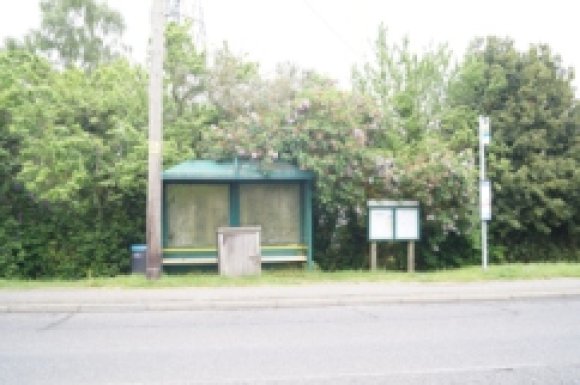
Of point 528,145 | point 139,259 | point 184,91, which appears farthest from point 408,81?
point 139,259

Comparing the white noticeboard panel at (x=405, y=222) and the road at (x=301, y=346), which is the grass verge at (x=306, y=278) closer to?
the white noticeboard panel at (x=405, y=222)

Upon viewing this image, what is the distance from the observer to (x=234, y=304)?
995 centimetres

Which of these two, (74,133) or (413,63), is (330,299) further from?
(413,63)

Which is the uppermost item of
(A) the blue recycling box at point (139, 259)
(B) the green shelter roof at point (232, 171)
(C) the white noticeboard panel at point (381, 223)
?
(B) the green shelter roof at point (232, 171)

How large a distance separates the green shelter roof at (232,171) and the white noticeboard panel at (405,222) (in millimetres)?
2493

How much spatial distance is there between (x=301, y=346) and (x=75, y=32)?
33088mm

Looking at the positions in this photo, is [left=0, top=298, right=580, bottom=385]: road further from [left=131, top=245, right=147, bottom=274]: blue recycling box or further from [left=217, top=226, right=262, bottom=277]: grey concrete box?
[left=131, top=245, right=147, bottom=274]: blue recycling box

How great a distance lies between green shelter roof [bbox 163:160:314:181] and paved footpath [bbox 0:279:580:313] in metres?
3.35

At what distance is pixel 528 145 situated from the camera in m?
21.0

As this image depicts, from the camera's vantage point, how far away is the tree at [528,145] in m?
20.4

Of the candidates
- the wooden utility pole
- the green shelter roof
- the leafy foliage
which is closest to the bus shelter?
the green shelter roof

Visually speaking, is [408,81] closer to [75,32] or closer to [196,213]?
[196,213]

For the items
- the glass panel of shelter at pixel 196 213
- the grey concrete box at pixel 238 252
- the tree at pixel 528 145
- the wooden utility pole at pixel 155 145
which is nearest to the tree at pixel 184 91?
the glass panel of shelter at pixel 196 213

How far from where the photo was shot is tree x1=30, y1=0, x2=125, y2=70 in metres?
33.9
